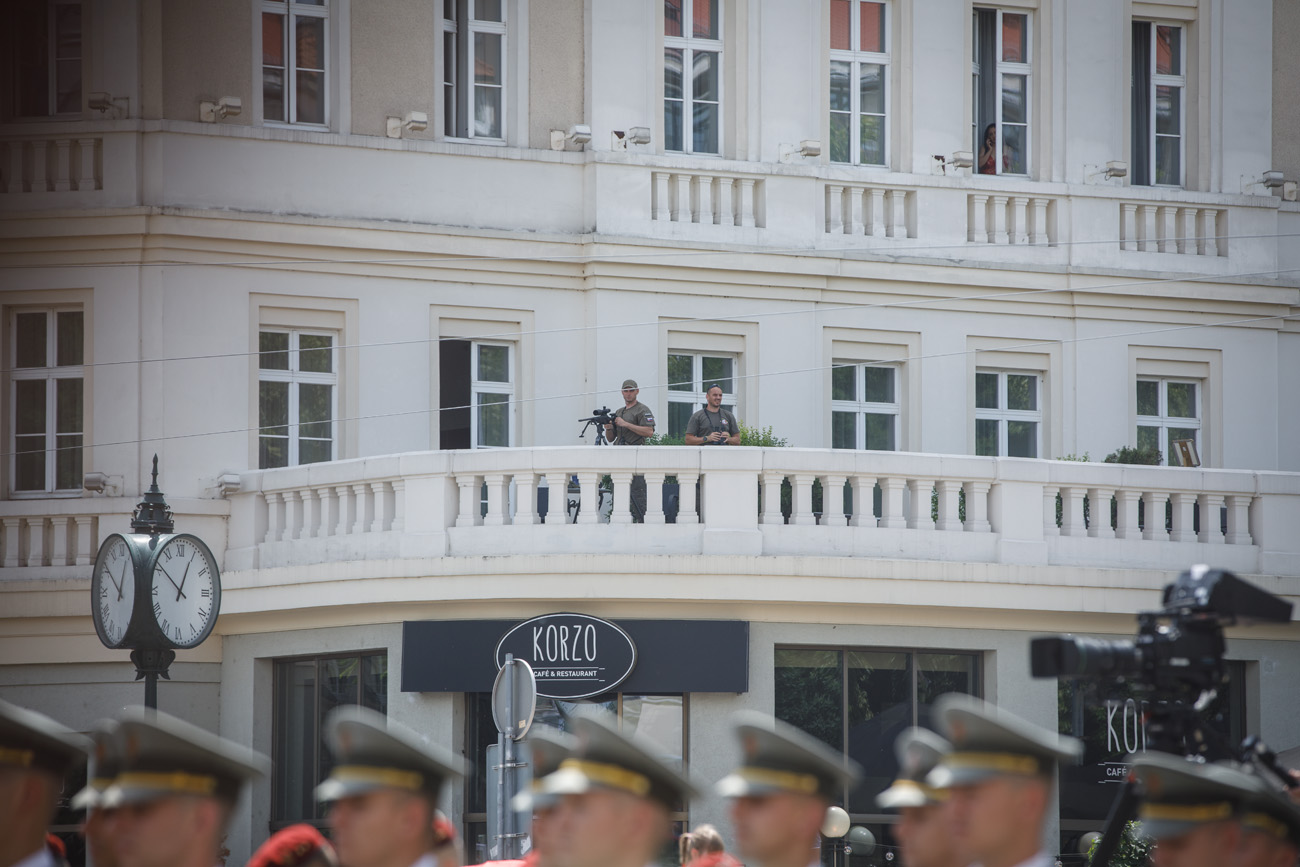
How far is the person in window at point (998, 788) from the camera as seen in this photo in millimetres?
5773

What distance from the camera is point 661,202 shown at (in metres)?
21.6

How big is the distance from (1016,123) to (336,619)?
1029 cm

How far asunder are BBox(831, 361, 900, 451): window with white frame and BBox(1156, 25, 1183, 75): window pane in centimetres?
533

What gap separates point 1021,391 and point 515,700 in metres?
10.6

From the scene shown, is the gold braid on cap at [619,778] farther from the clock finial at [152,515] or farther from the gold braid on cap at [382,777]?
the clock finial at [152,515]

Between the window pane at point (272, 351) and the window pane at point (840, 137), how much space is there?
21.7 ft

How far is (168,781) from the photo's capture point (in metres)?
5.84

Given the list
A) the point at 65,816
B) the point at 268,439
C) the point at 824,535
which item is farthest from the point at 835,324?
the point at 65,816

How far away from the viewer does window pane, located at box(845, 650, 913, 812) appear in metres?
18.6

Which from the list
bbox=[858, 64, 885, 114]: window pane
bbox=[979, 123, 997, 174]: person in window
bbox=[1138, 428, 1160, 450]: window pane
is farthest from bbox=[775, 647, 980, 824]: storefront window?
bbox=[858, 64, 885, 114]: window pane

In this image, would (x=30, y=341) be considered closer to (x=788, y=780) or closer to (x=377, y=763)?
(x=377, y=763)

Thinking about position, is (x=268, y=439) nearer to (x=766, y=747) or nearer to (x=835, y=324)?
(x=835, y=324)

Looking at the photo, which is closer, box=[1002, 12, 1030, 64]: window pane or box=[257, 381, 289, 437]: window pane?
box=[257, 381, 289, 437]: window pane

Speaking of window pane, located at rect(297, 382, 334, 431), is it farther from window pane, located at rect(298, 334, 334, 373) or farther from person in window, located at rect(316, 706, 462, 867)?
person in window, located at rect(316, 706, 462, 867)
